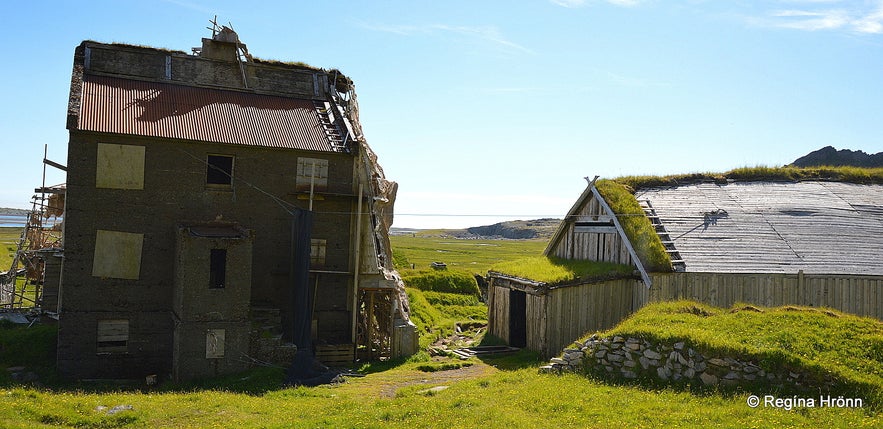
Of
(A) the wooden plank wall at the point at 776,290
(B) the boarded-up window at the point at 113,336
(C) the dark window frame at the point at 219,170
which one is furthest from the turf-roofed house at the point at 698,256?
(B) the boarded-up window at the point at 113,336

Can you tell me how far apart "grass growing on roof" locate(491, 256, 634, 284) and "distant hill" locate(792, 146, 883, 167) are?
172 ft

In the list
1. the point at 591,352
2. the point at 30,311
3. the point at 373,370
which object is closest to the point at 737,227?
the point at 591,352

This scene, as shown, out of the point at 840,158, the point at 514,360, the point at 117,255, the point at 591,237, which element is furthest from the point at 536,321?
the point at 840,158

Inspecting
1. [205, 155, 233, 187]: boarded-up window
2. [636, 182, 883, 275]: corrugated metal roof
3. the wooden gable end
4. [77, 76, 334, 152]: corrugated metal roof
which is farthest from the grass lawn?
[636, 182, 883, 275]: corrugated metal roof

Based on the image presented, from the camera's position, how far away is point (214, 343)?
22828mm

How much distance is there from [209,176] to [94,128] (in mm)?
4337

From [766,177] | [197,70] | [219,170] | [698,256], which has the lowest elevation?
[698,256]

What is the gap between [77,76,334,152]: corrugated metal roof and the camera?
25.1 metres

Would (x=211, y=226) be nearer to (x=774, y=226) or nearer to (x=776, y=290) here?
(x=776, y=290)

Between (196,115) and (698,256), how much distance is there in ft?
66.4

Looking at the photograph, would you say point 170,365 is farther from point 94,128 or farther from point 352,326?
point 94,128

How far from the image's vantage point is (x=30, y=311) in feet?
99.3

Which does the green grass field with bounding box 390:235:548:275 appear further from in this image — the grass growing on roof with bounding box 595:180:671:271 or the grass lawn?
the grass lawn

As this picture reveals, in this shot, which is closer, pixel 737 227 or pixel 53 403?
pixel 53 403
